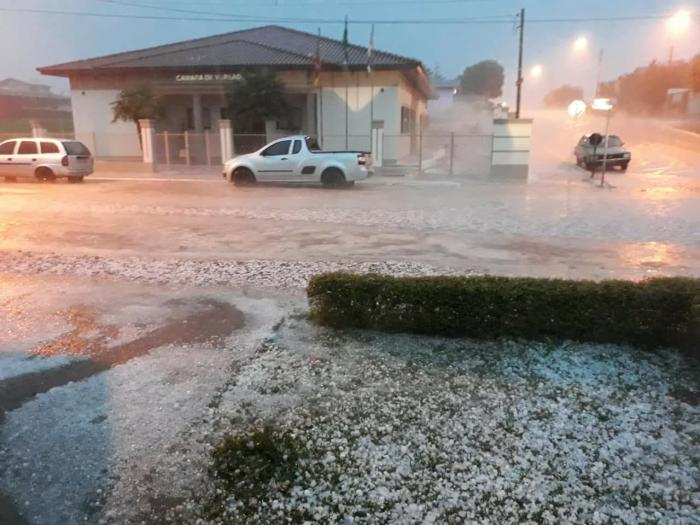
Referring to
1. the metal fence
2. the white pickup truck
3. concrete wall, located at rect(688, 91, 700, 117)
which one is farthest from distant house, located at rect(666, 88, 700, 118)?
the white pickup truck

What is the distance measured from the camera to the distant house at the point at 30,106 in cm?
5791

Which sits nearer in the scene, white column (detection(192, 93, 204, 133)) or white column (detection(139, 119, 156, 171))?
white column (detection(139, 119, 156, 171))

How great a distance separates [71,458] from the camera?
3.69 meters

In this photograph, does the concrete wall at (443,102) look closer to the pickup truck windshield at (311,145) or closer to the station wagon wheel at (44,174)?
the pickup truck windshield at (311,145)

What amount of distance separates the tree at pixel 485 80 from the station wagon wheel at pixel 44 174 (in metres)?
75.1

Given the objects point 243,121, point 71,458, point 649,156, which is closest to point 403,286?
point 71,458

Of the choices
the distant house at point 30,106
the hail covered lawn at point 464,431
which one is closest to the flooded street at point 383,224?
the hail covered lawn at point 464,431

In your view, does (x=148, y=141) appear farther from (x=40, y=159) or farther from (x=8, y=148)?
(x=8, y=148)

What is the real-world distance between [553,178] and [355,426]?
22.1 m

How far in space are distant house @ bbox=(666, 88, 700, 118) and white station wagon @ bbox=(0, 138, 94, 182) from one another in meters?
53.3

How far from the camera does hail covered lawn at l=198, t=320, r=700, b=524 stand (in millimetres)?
3240

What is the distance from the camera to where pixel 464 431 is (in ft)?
13.0

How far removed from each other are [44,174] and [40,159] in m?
0.57

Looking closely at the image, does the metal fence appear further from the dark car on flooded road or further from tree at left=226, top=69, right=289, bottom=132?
the dark car on flooded road
